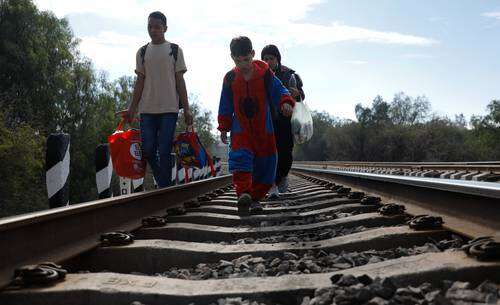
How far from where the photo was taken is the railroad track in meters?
1.98

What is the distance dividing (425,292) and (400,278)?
0.14 meters

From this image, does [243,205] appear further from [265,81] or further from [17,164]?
[17,164]

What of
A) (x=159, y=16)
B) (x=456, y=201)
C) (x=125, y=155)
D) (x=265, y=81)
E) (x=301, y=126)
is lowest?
(x=456, y=201)

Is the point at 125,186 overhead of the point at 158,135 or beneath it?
beneath

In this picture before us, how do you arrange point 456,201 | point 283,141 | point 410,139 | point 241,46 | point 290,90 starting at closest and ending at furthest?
point 456,201 < point 241,46 < point 290,90 < point 283,141 < point 410,139

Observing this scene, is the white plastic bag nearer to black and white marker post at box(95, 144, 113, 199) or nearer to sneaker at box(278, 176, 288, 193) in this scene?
sneaker at box(278, 176, 288, 193)

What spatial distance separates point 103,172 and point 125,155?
42.5 inches

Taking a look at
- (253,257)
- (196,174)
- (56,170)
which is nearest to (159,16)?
(56,170)

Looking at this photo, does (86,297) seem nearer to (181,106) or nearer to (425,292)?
(425,292)

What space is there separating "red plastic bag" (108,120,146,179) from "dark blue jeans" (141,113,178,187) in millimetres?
145

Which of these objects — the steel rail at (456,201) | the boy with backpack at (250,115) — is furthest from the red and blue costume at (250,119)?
the steel rail at (456,201)

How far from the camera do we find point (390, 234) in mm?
2992

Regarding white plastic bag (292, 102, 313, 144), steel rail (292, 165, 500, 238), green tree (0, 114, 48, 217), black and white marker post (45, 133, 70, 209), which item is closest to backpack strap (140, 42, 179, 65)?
black and white marker post (45, 133, 70, 209)

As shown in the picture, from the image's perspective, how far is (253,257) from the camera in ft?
9.34
